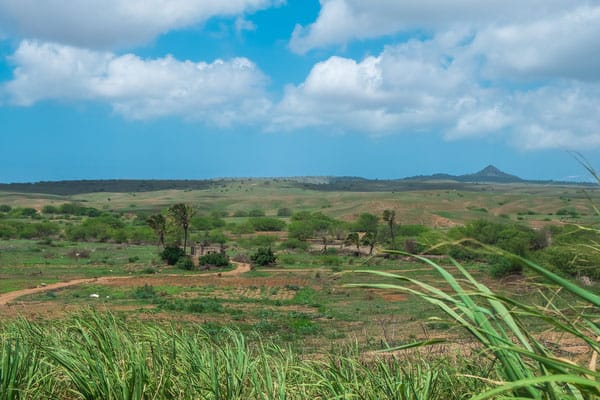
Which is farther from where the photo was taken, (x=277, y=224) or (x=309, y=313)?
(x=277, y=224)

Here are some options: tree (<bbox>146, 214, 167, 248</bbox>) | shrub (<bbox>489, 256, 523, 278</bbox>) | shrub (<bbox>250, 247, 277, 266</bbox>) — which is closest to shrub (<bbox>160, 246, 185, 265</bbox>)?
shrub (<bbox>250, 247, 277, 266</bbox>)

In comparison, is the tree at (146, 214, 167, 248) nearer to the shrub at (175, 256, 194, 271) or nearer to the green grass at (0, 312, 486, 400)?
the shrub at (175, 256, 194, 271)

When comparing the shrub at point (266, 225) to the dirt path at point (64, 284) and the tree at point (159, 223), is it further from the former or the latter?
the dirt path at point (64, 284)

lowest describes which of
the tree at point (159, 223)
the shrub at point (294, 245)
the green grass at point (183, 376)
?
the shrub at point (294, 245)

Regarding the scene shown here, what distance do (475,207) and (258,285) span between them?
77847mm

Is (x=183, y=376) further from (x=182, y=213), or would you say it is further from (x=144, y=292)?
(x=182, y=213)

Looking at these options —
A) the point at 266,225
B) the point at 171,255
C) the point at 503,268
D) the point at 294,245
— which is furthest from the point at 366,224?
the point at 503,268

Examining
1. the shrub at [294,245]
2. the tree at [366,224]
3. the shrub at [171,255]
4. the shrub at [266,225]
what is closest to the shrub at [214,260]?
the shrub at [171,255]

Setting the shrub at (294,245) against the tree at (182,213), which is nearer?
the tree at (182,213)

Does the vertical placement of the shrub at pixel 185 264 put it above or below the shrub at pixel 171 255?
below

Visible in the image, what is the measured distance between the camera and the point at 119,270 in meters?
47.5

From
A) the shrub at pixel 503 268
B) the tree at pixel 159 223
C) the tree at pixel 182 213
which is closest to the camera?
the shrub at pixel 503 268

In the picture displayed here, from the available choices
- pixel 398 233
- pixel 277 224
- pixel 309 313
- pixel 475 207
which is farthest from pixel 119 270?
pixel 475 207

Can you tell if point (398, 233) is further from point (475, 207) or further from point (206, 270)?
point (475, 207)
